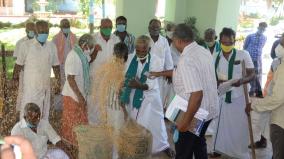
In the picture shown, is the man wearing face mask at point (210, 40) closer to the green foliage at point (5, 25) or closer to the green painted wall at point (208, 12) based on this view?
the green painted wall at point (208, 12)

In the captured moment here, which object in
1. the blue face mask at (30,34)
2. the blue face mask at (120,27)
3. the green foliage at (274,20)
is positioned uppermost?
the green foliage at (274,20)

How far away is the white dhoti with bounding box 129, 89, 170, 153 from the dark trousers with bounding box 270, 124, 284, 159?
1.66 metres

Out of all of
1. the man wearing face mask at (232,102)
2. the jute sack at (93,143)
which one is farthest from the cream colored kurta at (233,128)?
the jute sack at (93,143)

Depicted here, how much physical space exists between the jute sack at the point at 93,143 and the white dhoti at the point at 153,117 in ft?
2.20

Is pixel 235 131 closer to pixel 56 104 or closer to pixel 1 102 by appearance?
pixel 56 104

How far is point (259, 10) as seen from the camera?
57.3ft

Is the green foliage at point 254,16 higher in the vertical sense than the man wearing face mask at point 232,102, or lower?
higher

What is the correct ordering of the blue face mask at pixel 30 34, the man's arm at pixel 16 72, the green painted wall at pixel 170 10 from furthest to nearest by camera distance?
the green painted wall at pixel 170 10
the blue face mask at pixel 30 34
the man's arm at pixel 16 72

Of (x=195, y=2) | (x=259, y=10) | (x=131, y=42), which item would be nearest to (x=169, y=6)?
(x=195, y=2)

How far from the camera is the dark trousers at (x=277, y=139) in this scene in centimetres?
382

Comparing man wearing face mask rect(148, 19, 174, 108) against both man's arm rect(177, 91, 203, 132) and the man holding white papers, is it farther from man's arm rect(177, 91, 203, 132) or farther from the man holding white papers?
man's arm rect(177, 91, 203, 132)

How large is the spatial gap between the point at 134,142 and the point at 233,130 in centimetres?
159

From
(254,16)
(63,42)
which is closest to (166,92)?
(63,42)

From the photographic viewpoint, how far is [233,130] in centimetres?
530
